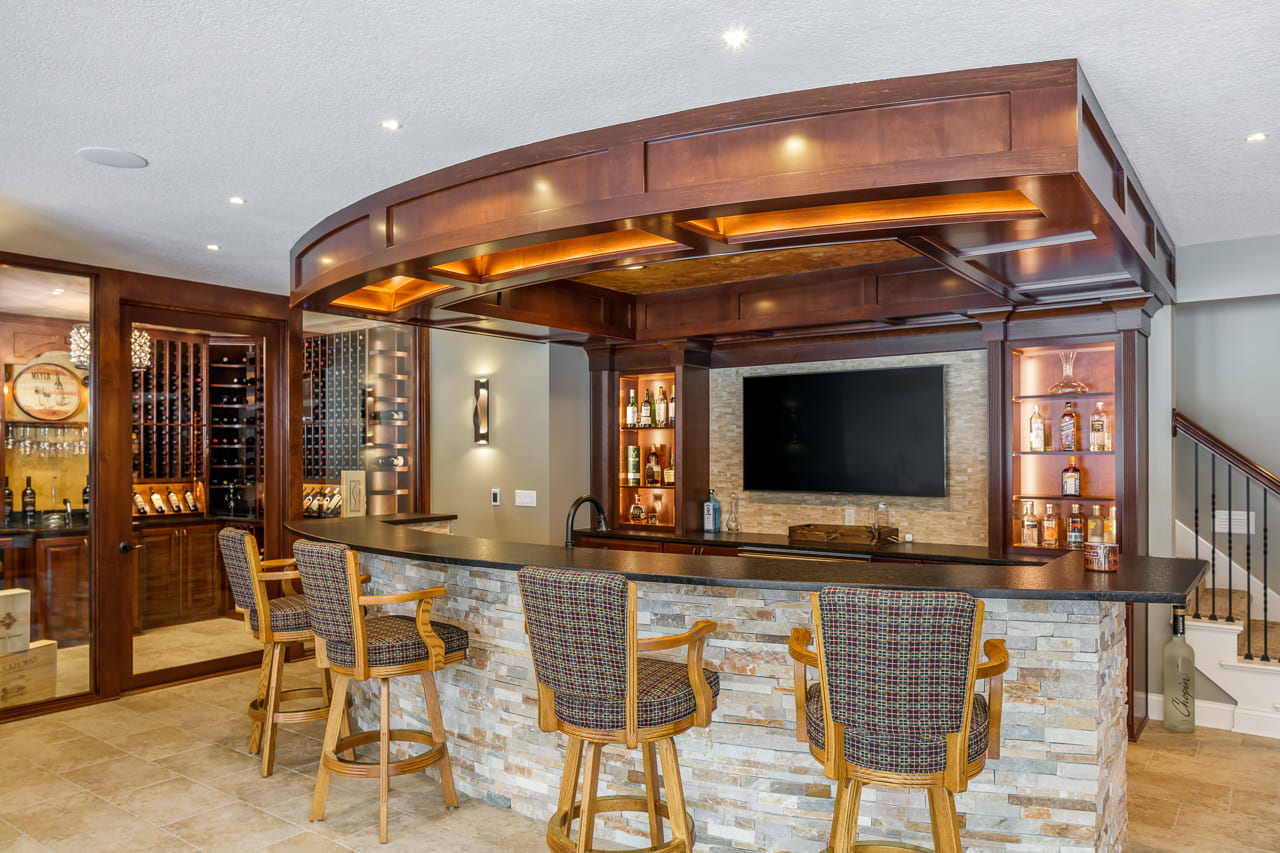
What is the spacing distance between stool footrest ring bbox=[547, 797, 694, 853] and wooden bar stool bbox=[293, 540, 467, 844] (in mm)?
775

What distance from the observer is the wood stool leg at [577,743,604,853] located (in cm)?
255

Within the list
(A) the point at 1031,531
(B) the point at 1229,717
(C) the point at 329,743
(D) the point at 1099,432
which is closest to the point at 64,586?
(C) the point at 329,743

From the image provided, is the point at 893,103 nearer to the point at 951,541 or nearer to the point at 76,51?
the point at 76,51

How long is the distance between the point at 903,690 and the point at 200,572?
500 centimetres

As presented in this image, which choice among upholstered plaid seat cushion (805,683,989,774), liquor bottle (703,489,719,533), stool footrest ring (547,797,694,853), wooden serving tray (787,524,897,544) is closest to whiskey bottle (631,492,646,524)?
liquor bottle (703,489,719,533)

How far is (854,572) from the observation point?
9.26 feet

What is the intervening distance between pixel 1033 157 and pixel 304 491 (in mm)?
5522

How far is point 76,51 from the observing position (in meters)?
2.30

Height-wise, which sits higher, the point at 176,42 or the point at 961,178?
the point at 176,42

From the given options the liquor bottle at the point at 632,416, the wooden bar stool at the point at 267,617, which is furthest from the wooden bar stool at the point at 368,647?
the liquor bottle at the point at 632,416

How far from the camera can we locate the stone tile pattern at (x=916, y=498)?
16.3 feet

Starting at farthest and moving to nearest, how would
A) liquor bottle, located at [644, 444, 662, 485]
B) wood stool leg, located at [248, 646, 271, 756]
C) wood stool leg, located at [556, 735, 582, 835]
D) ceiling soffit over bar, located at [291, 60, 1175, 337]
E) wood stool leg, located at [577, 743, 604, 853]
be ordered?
liquor bottle, located at [644, 444, 662, 485], wood stool leg, located at [248, 646, 271, 756], wood stool leg, located at [556, 735, 582, 835], wood stool leg, located at [577, 743, 604, 853], ceiling soffit over bar, located at [291, 60, 1175, 337]

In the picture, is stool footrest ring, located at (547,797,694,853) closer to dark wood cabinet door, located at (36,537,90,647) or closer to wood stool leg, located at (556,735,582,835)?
wood stool leg, located at (556,735,582,835)

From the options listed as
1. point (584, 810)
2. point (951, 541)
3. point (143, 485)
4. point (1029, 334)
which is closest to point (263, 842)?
point (584, 810)
